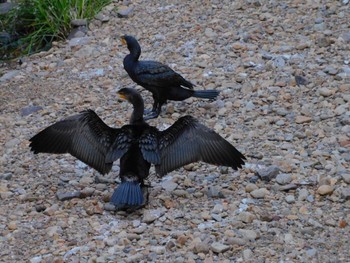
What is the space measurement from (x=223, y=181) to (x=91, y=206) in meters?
1.00

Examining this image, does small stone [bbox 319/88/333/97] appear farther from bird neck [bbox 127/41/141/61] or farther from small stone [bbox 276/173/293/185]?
bird neck [bbox 127/41/141/61]

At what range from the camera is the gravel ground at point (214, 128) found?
17.7 feet

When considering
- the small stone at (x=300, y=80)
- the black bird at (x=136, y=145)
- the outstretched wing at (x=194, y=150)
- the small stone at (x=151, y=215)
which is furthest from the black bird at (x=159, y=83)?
the small stone at (x=151, y=215)

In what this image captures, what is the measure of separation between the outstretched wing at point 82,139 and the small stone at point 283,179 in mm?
1209

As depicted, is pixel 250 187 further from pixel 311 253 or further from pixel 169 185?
pixel 311 253

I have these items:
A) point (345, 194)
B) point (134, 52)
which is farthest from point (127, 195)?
point (134, 52)

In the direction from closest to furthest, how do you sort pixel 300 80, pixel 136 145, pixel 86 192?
1. pixel 136 145
2. pixel 86 192
3. pixel 300 80

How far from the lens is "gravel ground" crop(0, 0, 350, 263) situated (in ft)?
17.7

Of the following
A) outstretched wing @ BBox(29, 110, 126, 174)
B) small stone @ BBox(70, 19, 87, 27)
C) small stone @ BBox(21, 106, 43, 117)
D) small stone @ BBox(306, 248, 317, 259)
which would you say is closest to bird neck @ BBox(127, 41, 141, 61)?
small stone @ BBox(21, 106, 43, 117)

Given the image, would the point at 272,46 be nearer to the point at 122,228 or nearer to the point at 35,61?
the point at 35,61

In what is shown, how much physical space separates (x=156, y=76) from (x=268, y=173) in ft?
5.18

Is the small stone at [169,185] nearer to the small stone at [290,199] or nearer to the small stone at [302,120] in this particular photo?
the small stone at [290,199]

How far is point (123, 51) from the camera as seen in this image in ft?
28.0

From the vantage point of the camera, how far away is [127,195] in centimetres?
562
